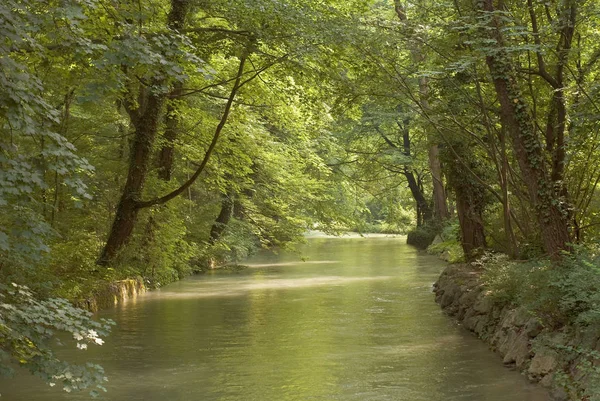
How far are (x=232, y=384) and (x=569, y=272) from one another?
4.27 m

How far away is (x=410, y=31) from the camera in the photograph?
1487 cm

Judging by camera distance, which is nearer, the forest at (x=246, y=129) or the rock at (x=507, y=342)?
the forest at (x=246, y=129)

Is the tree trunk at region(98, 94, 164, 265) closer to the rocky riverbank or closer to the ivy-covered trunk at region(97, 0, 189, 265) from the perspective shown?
the ivy-covered trunk at region(97, 0, 189, 265)

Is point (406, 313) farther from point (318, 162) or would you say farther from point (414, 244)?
point (414, 244)

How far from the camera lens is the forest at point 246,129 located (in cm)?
622

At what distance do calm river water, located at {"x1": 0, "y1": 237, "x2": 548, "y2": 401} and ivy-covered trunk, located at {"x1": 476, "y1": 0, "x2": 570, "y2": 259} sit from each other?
2027mm

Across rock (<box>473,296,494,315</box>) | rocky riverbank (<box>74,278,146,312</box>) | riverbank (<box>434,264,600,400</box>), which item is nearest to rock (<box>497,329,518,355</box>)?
riverbank (<box>434,264,600,400</box>)

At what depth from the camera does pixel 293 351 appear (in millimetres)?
11914

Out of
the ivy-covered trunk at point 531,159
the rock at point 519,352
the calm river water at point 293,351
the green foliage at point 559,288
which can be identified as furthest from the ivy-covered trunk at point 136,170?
the rock at point 519,352

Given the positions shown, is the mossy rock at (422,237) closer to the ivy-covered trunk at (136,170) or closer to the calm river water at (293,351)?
the calm river water at (293,351)

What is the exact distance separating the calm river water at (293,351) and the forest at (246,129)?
1.00m

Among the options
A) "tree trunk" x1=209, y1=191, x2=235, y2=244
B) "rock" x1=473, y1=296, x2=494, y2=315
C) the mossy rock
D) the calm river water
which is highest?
"tree trunk" x1=209, y1=191, x2=235, y2=244

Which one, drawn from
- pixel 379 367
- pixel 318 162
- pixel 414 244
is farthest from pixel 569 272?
pixel 414 244

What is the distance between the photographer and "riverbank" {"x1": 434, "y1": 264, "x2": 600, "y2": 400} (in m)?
7.95
